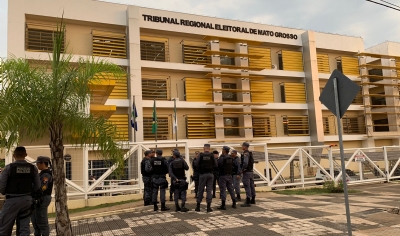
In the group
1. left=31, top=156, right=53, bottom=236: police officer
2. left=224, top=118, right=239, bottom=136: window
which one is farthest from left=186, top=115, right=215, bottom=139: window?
left=31, top=156, right=53, bottom=236: police officer

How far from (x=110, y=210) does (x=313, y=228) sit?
19.0 ft

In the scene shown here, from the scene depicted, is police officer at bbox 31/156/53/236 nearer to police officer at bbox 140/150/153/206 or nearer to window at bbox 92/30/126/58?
police officer at bbox 140/150/153/206

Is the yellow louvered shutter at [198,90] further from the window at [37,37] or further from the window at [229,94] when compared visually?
the window at [37,37]

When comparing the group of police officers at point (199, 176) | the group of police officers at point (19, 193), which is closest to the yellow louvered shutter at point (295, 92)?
the group of police officers at point (199, 176)

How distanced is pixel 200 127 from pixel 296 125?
9279 millimetres

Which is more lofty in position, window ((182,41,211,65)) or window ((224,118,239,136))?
window ((182,41,211,65))

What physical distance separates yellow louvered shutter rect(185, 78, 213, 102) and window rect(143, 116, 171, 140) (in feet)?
7.91

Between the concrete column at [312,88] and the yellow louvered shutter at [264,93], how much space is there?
144 inches

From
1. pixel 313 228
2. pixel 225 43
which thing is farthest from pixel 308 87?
pixel 313 228

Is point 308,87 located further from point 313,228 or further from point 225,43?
point 313,228

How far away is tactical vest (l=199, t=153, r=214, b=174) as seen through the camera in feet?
28.7

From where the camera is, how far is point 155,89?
77.5 ft

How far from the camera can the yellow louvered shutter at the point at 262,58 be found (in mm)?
27339

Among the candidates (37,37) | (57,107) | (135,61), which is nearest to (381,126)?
(135,61)
